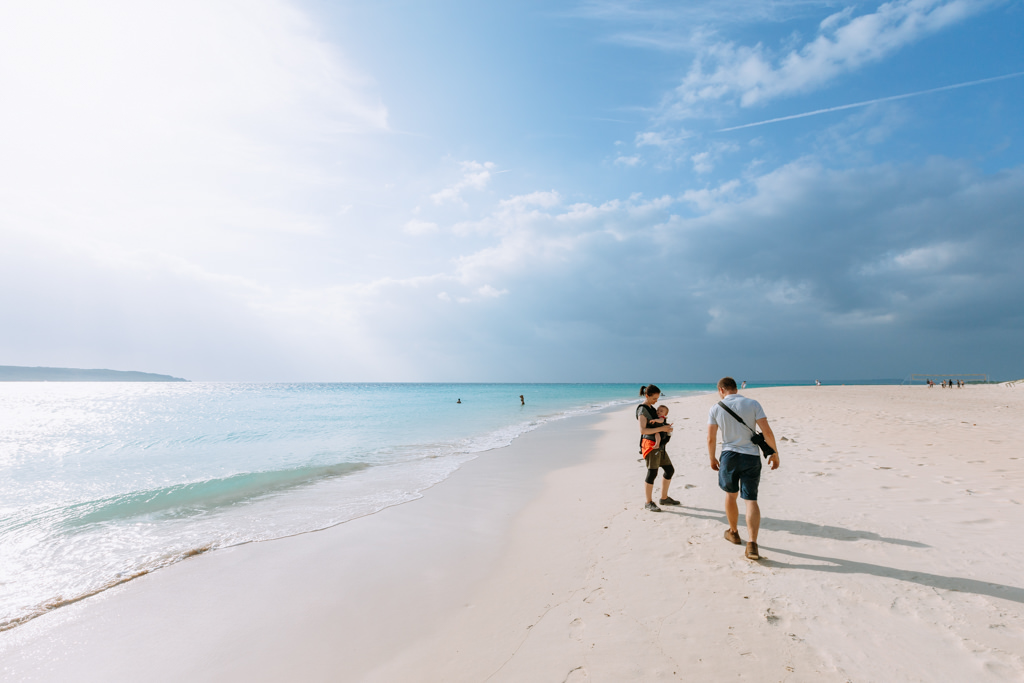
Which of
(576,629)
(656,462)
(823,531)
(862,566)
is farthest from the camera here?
(656,462)

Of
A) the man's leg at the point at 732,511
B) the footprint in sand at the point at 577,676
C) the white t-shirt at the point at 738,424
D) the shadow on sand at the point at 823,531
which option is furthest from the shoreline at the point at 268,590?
the shadow on sand at the point at 823,531

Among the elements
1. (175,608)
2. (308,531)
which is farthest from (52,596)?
(308,531)

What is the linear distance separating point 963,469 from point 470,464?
11624 mm

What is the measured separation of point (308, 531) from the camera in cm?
738

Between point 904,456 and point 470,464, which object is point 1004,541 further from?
point 470,464

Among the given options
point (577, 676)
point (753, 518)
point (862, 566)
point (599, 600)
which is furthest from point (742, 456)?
point (577, 676)

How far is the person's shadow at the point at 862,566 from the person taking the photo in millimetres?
4077

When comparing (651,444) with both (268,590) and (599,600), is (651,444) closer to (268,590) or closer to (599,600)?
(599,600)

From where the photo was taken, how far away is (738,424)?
5.28m

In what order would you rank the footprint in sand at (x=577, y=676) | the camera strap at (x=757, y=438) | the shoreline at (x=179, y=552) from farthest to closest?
the camera strap at (x=757, y=438), the shoreline at (x=179, y=552), the footprint in sand at (x=577, y=676)

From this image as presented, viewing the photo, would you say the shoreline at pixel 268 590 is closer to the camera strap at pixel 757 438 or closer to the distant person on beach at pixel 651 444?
the distant person on beach at pixel 651 444

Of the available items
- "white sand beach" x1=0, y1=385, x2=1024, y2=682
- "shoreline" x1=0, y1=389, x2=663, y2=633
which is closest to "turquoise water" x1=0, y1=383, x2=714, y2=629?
"shoreline" x1=0, y1=389, x2=663, y2=633

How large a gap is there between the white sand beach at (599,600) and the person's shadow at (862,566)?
1.0 inches

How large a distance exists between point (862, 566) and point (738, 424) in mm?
1977
